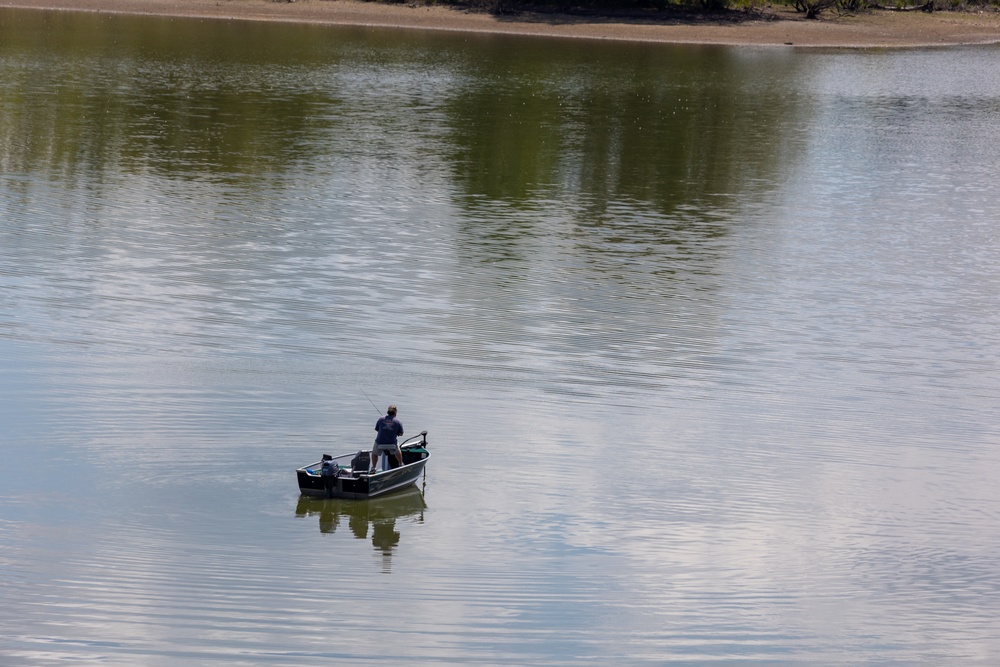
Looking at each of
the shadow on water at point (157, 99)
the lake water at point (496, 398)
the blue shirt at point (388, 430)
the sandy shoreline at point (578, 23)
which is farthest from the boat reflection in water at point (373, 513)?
the sandy shoreline at point (578, 23)

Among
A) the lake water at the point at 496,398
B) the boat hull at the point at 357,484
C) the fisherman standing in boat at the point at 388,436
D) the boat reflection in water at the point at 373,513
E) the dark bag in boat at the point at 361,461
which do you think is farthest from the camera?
the dark bag in boat at the point at 361,461

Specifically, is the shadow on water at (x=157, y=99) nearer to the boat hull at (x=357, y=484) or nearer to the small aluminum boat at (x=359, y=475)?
the small aluminum boat at (x=359, y=475)

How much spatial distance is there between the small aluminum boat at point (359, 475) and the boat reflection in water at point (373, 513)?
0.12m

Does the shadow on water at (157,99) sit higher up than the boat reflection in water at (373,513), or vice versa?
the shadow on water at (157,99)

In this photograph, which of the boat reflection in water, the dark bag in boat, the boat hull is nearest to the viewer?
the boat reflection in water

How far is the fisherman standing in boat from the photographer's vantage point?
55.2 ft

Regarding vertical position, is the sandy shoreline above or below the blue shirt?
above

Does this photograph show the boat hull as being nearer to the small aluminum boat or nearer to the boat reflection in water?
Result: the small aluminum boat

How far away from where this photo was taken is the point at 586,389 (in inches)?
818

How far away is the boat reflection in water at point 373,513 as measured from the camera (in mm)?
16094

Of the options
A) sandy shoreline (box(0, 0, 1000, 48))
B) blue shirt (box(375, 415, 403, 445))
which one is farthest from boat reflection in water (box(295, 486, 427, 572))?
sandy shoreline (box(0, 0, 1000, 48))

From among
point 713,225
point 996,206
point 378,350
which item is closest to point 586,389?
point 378,350

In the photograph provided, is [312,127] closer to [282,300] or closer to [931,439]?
[282,300]

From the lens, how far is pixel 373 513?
16750 mm
